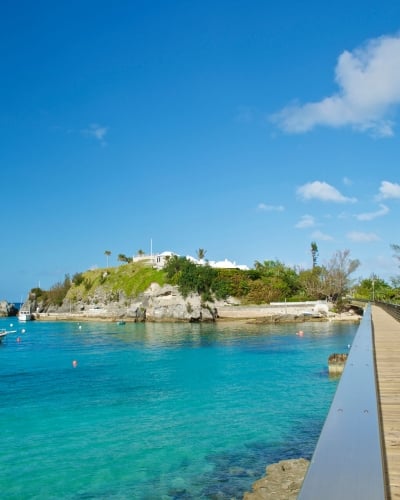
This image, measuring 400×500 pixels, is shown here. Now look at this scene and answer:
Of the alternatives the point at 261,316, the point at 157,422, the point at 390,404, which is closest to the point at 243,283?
the point at 261,316

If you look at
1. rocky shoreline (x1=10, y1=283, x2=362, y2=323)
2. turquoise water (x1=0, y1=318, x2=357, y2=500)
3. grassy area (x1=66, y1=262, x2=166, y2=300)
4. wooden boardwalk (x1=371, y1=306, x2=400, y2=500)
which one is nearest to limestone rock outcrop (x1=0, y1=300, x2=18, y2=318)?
grassy area (x1=66, y1=262, x2=166, y2=300)

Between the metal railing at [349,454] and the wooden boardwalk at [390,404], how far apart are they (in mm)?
857

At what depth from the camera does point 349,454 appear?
127 inches

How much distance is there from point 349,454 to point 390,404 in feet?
18.8

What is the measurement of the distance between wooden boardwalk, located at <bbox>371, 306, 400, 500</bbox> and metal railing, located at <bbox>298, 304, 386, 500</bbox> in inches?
33.8

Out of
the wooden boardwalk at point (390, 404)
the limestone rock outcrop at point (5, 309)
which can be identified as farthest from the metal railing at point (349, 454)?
the limestone rock outcrop at point (5, 309)

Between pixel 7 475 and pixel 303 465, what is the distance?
948 centimetres

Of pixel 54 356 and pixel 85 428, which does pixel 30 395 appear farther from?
pixel 54 356

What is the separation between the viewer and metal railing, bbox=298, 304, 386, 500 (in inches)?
106

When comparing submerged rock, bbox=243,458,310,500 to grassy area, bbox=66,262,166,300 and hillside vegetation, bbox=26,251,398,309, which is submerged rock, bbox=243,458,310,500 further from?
grassy area, bbox=66,262,166,300

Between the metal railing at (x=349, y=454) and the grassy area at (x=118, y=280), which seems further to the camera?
the grassy area at (x=118, y=280)

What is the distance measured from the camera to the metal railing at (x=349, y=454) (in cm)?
268

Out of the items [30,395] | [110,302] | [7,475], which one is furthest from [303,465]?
[110,302]

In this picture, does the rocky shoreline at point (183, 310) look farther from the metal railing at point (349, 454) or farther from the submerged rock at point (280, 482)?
the metal railing at point (349, 454)
